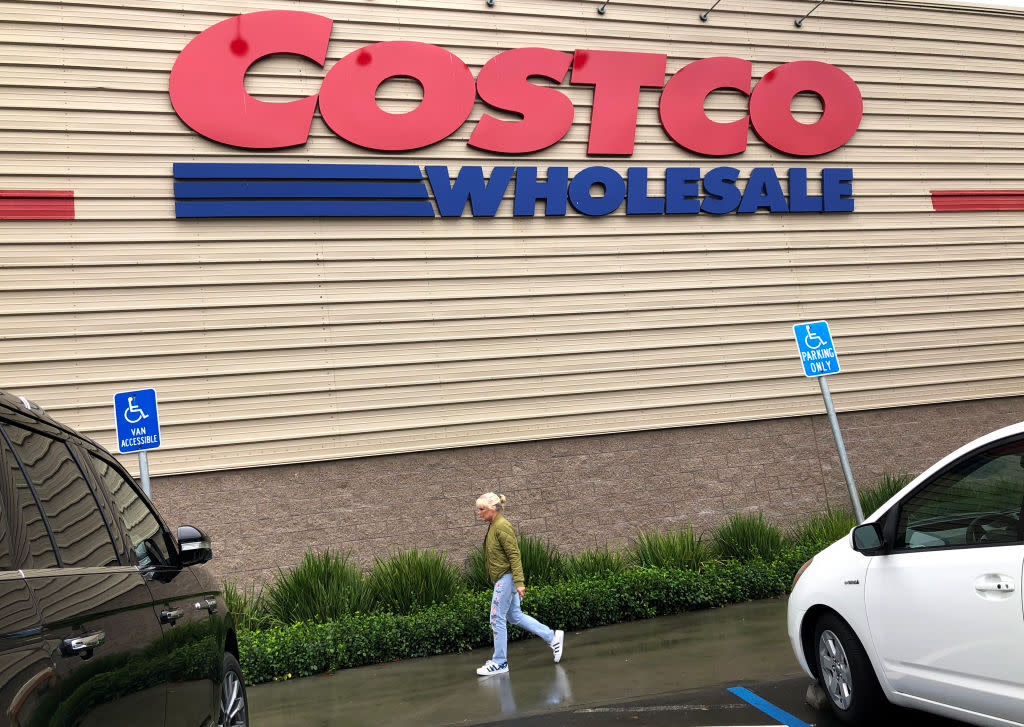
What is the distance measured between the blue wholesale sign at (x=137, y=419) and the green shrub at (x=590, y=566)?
16.5ft

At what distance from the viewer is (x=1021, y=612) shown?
3.80 metres

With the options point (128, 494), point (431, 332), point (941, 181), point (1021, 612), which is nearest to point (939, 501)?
point (1021, 612)

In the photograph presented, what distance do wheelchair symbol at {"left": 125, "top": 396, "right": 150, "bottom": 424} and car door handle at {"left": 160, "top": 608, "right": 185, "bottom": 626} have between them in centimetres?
608

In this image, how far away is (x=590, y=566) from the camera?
10.9 metres

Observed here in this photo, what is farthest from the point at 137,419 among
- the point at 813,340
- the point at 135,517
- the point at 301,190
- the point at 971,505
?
the point at 971,505

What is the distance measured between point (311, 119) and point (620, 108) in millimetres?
4547

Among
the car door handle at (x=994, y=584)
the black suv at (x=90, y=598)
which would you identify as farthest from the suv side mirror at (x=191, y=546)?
the car door handle at (x=994, y=584)

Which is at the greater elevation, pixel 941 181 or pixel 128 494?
pixel 941 181

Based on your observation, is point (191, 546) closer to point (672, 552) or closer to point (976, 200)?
point (672, 552)

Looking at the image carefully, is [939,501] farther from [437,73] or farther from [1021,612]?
[437,73]

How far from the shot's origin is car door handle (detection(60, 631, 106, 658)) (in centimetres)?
231

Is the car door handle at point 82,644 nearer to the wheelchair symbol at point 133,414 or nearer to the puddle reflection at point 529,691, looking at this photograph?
the puddle reflection at point 529,691

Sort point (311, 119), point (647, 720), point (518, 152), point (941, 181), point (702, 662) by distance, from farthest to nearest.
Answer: point (941, 181), point (518, 152), point (311, 119), point (702, 662), point (647, 720)

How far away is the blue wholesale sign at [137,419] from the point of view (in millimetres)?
9109
